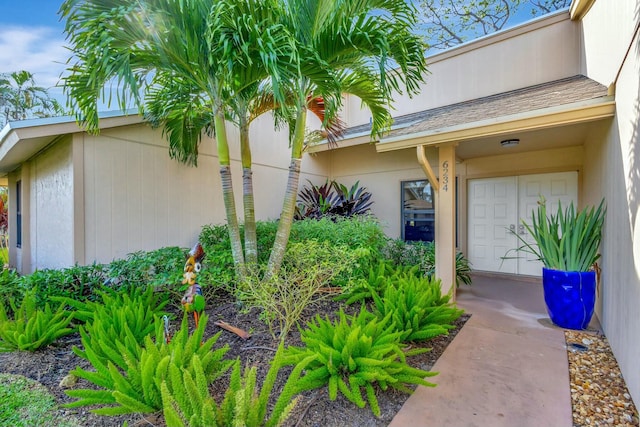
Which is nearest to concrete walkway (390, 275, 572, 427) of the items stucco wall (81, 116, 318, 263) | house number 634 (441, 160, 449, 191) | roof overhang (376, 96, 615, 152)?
house number 634 (441, 160, 449, 191)

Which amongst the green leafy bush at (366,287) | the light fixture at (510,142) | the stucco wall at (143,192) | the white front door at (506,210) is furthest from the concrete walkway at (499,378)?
the stucco wall at (143,192)

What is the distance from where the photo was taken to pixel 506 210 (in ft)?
21.9

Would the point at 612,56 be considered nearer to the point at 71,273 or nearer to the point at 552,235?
the point at 552,235

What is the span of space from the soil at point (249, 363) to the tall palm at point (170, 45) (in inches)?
104

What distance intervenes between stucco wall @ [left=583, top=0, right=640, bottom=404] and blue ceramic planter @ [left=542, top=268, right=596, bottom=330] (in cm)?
16

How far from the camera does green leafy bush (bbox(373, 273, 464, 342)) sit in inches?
124

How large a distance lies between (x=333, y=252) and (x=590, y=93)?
12.7 ft

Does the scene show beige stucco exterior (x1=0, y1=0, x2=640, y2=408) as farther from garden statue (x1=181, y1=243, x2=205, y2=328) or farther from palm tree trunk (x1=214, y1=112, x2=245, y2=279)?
garden statue (x1=181, y1=243, x2=205, y2=328)

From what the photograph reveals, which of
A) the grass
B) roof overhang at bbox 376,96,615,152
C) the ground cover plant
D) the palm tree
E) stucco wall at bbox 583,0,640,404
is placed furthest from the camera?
the palm tree

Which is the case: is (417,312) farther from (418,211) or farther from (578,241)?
(418,211)

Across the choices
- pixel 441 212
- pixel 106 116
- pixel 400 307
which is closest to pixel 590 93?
pixel 441 212

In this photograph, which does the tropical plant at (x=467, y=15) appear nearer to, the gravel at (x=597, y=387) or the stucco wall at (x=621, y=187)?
the stucco wall at (x=621, y=187)

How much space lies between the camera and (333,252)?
4270mm

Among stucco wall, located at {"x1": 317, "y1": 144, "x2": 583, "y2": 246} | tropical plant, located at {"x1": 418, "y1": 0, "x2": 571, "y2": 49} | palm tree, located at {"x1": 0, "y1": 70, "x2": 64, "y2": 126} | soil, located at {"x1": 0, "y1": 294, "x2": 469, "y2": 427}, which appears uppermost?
tropical plant, located at {"x1": 418, "y1": 0, "x2": 571, "y2": 49}
